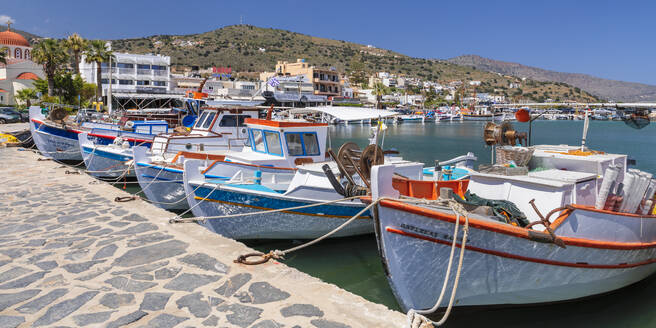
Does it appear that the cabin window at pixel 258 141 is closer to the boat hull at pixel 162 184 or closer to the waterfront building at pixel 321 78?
the boat hull at pixel 162 184

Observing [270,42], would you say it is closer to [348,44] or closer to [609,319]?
[348,44]

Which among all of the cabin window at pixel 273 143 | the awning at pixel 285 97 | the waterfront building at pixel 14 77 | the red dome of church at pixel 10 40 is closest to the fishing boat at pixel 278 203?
the cabin window at pixel 273 143

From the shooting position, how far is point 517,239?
5180mm

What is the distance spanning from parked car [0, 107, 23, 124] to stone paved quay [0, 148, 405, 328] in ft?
116

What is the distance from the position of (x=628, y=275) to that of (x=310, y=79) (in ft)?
260

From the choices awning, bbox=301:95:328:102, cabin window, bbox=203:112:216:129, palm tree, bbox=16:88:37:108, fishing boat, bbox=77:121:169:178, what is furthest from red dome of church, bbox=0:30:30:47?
cabin window, bbox=203:112:216:129

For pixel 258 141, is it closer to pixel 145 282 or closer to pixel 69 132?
pixel 145 282

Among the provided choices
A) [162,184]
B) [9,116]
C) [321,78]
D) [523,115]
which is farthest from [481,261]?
[321,78]

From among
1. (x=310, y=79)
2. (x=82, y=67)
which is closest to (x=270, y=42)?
(x=310, y=79)

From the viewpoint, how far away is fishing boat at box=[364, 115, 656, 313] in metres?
5.14

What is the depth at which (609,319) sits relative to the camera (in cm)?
664

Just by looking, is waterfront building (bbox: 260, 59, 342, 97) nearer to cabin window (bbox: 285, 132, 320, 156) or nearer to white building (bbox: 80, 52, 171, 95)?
white building (bbox: 80, 52, 171, 95)

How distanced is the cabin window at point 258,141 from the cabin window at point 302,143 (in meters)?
0.90

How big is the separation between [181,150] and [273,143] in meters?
5.21
